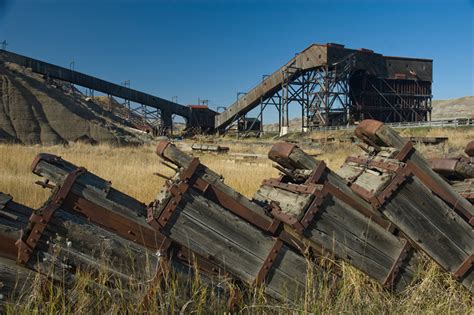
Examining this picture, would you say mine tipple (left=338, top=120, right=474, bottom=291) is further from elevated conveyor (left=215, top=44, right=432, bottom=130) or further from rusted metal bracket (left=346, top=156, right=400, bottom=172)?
elevated conveyor (left=215, top=44, right=432, bottom=130)

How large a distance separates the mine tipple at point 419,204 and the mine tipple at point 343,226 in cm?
17

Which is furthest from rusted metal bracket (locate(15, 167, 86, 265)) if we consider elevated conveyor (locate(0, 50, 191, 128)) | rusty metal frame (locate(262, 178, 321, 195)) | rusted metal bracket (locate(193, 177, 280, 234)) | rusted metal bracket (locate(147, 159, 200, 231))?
elevated conveyor (locate(0, 50, 191, 128))

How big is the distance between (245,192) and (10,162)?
27.5 feet

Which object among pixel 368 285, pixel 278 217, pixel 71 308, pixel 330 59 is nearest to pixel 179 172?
pixel 278 217

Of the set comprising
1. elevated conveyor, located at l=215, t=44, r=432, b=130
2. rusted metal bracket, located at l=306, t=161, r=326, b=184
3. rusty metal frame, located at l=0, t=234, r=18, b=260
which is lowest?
rusty metal frame, located at l=0, t=234, r=18, b=260

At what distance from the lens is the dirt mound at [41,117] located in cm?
2539

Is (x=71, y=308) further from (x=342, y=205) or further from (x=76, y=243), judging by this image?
(x=342, y=205)

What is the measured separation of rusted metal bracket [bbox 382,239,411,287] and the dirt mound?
24.6 meters

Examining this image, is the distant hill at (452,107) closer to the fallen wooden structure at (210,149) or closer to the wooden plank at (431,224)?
A: the fallen wooden structure at (210,149)

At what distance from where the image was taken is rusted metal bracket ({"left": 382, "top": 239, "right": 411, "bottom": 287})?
12.4 feet

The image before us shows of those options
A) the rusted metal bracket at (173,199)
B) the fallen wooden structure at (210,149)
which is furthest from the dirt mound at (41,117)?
the rusted metal bracket at (173,199)

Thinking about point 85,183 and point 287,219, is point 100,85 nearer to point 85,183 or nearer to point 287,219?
point 85,183

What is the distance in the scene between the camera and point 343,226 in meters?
3.73

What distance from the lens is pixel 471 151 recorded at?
223 inches
